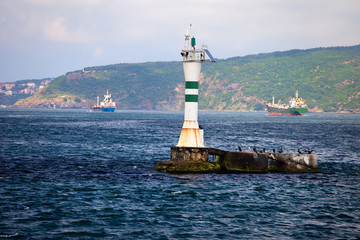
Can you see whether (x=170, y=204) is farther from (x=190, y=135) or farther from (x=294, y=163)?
(x=294, y=163)

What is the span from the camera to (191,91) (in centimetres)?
2317

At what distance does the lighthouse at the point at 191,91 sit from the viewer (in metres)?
23.4

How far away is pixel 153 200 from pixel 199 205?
219 cm

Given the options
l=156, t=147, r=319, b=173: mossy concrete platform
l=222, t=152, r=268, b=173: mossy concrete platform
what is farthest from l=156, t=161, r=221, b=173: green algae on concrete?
l=222, t=152, r=268, b=173: mossy concrete platform

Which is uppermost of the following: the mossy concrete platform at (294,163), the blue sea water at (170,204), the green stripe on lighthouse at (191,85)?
the green stripe on lighthouse at (191,85)

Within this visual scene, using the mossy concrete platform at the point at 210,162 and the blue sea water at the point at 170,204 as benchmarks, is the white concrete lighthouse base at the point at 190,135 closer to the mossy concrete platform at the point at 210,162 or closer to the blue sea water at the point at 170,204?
the mossy concrete platform at the point at 210,162

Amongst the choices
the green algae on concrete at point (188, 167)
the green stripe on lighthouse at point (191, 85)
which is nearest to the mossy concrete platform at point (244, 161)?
the green algae on concrete at point (188, 167)

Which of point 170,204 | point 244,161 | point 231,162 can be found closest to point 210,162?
point 231,162

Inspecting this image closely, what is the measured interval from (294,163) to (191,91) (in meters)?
8.51

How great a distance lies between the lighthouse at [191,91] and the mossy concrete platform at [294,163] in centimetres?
565

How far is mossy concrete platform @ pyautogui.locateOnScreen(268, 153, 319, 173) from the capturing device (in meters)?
26.2

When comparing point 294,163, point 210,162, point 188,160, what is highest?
point 188,160

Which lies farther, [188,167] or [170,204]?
[188,167]

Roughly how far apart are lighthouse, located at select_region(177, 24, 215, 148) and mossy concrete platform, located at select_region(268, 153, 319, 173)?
18.5 ft
